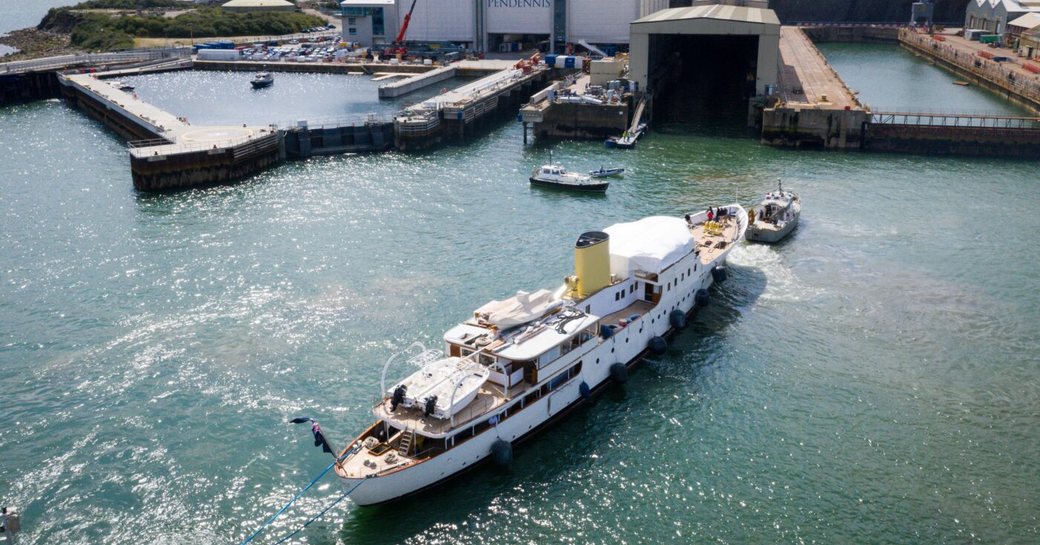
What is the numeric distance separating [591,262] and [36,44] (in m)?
171

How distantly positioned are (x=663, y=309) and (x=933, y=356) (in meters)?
12.9

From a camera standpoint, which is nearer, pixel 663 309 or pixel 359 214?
pixel 663 309

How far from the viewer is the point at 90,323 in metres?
43.3

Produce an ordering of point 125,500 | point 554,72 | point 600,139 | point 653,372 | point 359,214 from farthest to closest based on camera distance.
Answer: point 554,72 < point 600,139 < point 359,214 < point 653,372 < point 125,500

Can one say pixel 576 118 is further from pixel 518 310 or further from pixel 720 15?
pixel 518 310

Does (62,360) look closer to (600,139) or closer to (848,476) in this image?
(848,476)

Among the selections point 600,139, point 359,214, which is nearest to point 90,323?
point 359,214

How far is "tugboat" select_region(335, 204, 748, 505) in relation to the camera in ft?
98.2

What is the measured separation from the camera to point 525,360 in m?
32.4

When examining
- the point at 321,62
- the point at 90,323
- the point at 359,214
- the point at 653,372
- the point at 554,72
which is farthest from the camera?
the point at 321,62

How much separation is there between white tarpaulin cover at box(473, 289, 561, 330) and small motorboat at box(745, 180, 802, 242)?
73.6 feet

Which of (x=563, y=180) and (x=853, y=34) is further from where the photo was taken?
(x=853, y=34)

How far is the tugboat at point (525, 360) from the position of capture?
29.9 meters

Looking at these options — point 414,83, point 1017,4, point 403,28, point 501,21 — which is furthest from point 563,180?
point 1017,4
